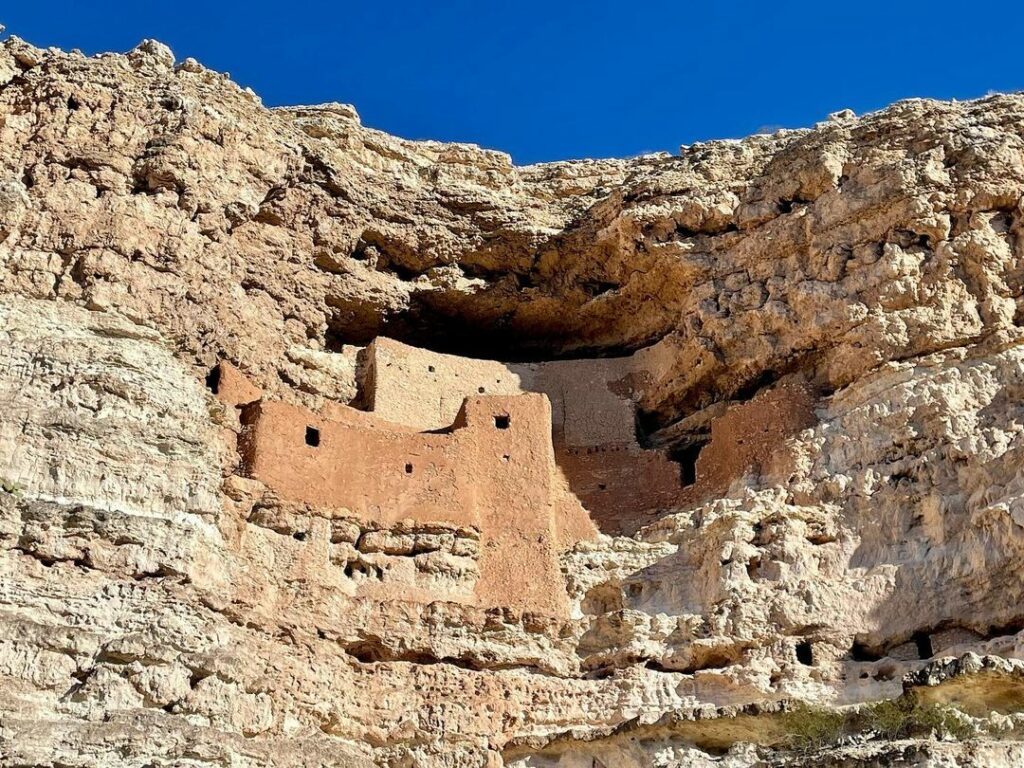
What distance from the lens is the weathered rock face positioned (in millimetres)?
17500

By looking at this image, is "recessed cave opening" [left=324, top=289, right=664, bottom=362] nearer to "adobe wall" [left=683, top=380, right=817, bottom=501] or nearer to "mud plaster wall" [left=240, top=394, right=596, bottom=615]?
"adobe wall" [left=683, top=380, right=817, bottom=501]

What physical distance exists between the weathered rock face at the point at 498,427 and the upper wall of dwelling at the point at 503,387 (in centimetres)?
8

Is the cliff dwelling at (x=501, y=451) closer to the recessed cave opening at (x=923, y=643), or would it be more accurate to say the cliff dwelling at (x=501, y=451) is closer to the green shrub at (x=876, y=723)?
the recessed cave opening at (x=923, y=643)

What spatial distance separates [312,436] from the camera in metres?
20.8

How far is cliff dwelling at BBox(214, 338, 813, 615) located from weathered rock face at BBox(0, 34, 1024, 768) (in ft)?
0.24

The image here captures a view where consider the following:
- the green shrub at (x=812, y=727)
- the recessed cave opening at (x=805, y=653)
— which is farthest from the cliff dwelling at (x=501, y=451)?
the green shrub at (x=812, y=727)

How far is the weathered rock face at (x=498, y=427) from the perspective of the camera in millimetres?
17500

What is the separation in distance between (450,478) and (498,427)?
1264 mm

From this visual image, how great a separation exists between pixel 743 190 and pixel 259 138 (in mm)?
7356

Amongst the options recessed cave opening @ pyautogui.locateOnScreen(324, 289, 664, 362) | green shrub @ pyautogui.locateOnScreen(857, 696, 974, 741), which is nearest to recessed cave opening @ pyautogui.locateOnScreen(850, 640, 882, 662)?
green shrub @ pyautogui.locateOnScreen(857, 696, 974, 741)

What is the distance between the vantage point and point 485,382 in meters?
24.7

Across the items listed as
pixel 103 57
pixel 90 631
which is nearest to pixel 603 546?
pixel 90 631

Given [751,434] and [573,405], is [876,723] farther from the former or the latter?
[573,405]

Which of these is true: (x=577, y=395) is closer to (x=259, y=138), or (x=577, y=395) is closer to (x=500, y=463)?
(x=500, y=463)
